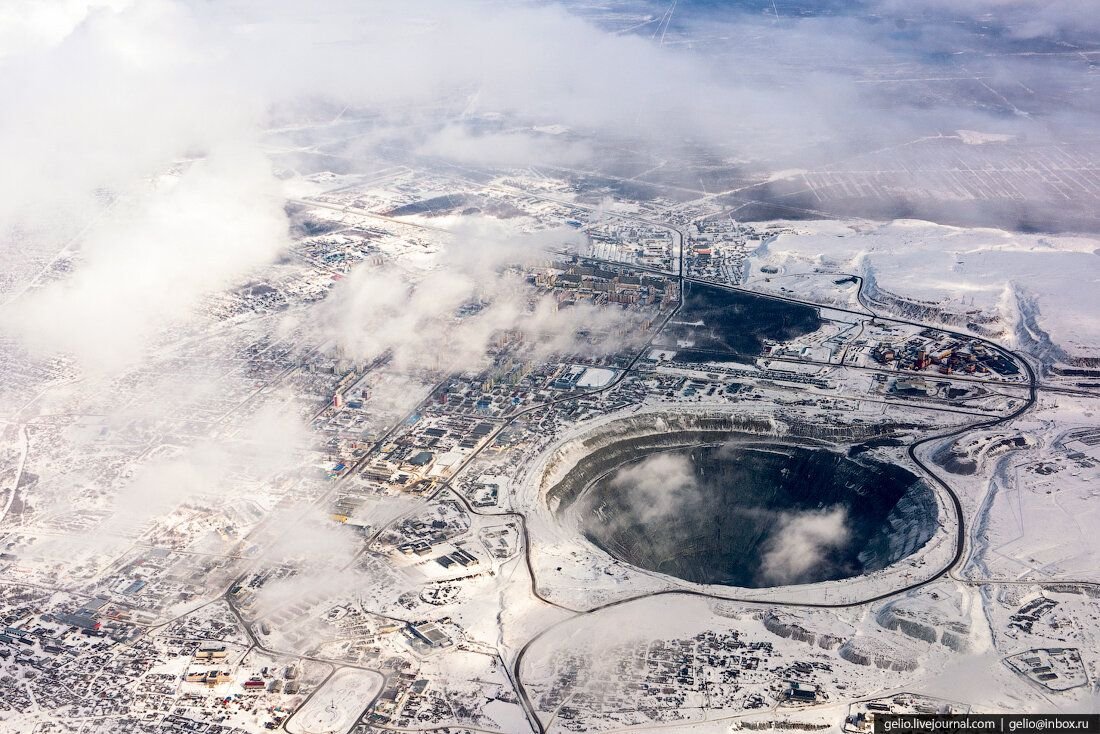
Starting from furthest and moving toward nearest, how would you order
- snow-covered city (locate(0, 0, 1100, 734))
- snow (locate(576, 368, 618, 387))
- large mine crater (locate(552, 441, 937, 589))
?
snow (locate(576, 368, 618, 387)) → large mine crater (locate(552, 441, 937, 589)) → snow-covered city (locate(0, 0, 1100, 734))

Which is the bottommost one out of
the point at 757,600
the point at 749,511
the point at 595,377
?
the point at 749,511

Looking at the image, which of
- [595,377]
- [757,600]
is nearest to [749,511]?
[757,600]

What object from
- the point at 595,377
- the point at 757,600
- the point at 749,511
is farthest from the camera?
the point at 595,377

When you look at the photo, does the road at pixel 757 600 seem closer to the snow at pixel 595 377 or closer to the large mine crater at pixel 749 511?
the snow at pixel 595 377

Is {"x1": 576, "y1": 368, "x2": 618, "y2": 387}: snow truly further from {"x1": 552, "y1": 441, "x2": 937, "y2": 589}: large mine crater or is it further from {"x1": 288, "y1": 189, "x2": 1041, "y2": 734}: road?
{"x1": 552, "y1": 441, "x2": 937, "y2": 589}: large mine crater

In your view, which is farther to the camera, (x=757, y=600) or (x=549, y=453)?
(x=549, y=453)

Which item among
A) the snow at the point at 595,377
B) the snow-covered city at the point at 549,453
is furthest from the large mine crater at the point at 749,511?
the snow at the point at 595,377

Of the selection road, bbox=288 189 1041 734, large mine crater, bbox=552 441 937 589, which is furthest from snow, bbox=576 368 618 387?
large mine crater, bbox=552 441 937 589

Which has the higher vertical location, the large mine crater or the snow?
the snow

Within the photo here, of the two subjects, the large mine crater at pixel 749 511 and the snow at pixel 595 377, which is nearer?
the large mine crater at pixel 749 511

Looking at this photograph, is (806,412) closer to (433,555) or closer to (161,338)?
(433,555)

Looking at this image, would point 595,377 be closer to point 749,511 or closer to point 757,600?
point 749,511
